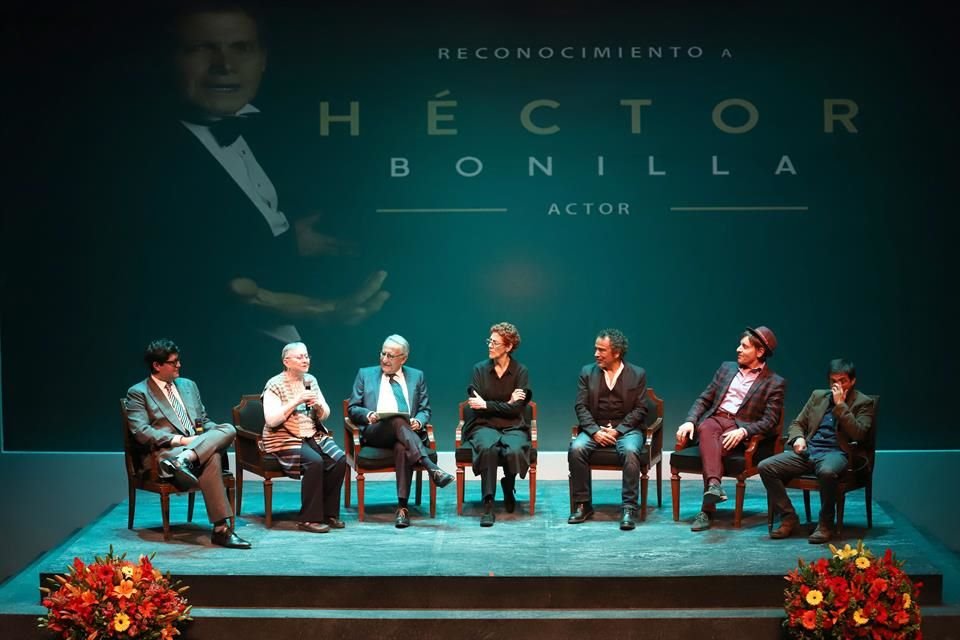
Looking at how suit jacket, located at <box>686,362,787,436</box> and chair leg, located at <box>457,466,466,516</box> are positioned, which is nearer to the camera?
suit jacket, located at <box>686,362,787,436</box>

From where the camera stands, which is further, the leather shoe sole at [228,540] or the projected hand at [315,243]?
the projected hand at [315,243]

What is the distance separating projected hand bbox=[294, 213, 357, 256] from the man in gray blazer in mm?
1755

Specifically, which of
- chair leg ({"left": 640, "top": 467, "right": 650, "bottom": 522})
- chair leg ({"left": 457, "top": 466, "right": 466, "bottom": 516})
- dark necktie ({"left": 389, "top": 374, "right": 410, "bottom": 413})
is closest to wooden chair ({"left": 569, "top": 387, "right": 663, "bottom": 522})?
chair leg ({"left": 640, "top": 467, "right": 650, "bottom": 522})

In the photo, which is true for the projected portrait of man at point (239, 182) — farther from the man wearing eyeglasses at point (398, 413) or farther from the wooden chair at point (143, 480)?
the wooden chair at point (143, 480)

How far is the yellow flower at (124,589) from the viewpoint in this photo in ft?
18.6

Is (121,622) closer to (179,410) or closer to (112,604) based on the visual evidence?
(112,604)

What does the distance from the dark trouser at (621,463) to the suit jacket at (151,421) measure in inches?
87.7

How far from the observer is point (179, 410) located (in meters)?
7.20

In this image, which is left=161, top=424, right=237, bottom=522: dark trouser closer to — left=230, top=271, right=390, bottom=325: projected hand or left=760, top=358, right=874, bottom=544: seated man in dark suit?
left=230, top=271, right=390, bottom=325: projected hand

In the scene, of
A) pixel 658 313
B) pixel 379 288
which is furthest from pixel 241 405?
pixel 658 313

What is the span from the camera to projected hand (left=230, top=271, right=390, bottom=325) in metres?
8.76

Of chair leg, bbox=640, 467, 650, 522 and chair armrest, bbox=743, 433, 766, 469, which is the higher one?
chair armrest, bbox=743, 433, 766, 469

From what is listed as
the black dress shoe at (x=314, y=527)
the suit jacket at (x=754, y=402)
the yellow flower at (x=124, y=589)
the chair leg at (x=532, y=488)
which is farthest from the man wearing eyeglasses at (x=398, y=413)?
the yellow flower at (x=124, y=589)

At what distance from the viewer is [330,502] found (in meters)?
7.32
